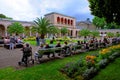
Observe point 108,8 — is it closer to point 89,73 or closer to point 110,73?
point 110,73

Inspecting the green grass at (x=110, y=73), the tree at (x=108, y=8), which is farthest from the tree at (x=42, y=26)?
the green grass at (x=110, y=73)

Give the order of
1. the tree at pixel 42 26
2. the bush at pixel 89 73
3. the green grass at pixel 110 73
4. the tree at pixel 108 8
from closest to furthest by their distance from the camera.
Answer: the bush at pixel 89 73 → the green grass at pixel 110 73 → the tree at pixel 108 8 → the tree at pixel 42 26

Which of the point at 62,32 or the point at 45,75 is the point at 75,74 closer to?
the point at 45,75

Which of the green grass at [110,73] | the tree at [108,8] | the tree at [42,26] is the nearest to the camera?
the green grass at [110,73]

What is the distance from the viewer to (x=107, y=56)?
12.8 m

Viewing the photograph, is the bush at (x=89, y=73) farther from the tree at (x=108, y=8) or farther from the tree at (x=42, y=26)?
the tree at (x=42, y=26)

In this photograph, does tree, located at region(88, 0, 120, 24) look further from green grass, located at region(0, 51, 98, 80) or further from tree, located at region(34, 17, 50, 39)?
tree, located at region(34, 17, 50, 39)

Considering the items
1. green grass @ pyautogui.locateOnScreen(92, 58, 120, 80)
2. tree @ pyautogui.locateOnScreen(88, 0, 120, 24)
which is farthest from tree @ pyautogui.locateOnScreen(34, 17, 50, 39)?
green grass @ pyautogui.locateOnScreen(92, 58, 120, 80)

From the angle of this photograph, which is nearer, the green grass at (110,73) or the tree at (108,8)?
the green grass at (110,73)

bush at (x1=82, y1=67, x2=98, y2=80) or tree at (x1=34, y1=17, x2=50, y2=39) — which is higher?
tree at (x1=34, y1=17, x2=50, y2=39)

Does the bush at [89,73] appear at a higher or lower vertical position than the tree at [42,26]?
lower

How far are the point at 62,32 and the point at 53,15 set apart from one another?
765cm

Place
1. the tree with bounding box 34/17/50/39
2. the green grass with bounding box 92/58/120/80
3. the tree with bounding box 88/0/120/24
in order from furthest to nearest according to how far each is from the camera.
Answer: the tree with bounding box 34/17/50/39 < the tree with bounding box 88/0/120/24 < the green grass with bounding box 92/58/120/80

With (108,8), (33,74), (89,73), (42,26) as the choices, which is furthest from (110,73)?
(42,26)
